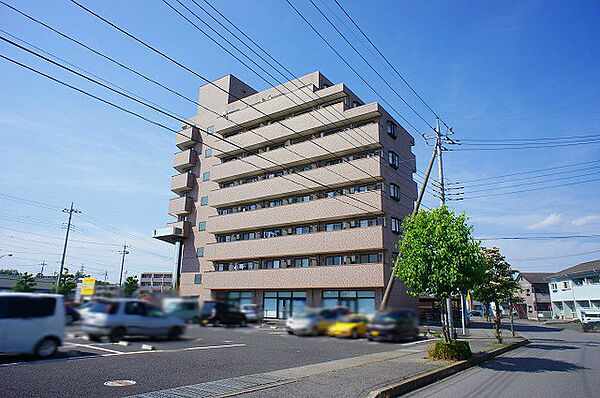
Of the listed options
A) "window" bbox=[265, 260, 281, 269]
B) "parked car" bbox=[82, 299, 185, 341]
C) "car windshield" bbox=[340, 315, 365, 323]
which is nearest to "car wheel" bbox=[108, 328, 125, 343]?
"parked car" bbox=[82, 299, 185, 341]

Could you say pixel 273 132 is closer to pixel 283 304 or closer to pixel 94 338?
pixel 283 304

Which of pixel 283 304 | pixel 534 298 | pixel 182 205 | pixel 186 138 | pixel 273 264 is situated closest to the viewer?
pixel 283 304

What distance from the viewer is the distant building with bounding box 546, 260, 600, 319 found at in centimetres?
10844

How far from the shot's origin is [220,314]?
Result: 8.78ft

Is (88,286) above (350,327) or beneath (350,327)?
above

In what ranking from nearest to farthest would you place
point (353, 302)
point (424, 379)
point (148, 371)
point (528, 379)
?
point (353, 302) → point (424, 379) → point (528, 379) → point (148, 371)

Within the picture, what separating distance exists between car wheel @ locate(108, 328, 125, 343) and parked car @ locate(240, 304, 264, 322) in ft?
3.11

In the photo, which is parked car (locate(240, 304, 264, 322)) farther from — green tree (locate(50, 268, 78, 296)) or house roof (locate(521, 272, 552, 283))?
house roof (locate(521, 272, 552, 283))

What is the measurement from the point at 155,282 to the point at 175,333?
1.43ft

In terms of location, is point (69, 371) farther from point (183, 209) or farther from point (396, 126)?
point (396, 126)

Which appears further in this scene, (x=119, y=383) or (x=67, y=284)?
(x=119, y=383)

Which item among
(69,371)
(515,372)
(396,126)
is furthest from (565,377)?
(69,371)

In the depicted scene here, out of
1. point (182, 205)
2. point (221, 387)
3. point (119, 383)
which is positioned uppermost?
point (182, 205)

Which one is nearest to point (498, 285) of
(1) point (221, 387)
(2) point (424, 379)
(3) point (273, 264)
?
(2) point (424, 379)
